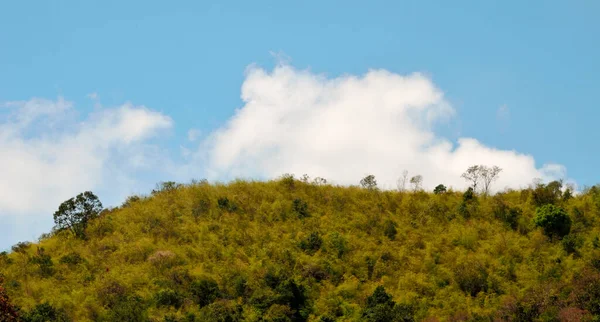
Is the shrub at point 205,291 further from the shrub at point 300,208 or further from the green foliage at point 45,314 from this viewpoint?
the shrub at point 300,208

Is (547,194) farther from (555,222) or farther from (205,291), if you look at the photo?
(205,291)

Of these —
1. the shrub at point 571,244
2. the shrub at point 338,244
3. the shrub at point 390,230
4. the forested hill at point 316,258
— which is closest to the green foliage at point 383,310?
the forested hill at point 316,258

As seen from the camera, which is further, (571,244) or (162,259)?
(162,259)

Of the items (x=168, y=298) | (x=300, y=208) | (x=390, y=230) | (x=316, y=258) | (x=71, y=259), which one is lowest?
(x=168, y=298)

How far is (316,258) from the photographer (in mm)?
40469

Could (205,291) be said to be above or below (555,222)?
below

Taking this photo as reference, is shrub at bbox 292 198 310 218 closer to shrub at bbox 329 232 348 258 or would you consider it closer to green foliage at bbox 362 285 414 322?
shrub at bbox 329 232 348 258

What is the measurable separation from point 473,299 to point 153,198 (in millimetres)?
25841

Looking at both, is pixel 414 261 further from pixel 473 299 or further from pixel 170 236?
pixel 170 236

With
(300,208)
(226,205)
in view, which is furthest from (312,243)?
(226,205)

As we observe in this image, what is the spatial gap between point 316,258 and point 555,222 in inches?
602

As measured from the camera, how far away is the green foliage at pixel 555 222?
134 ft

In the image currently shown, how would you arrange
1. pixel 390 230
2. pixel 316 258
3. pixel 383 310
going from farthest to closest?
pixel 390 230
pixel 316 258
pixel 383 310

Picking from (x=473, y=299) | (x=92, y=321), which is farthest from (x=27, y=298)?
(x=473, y=299)
